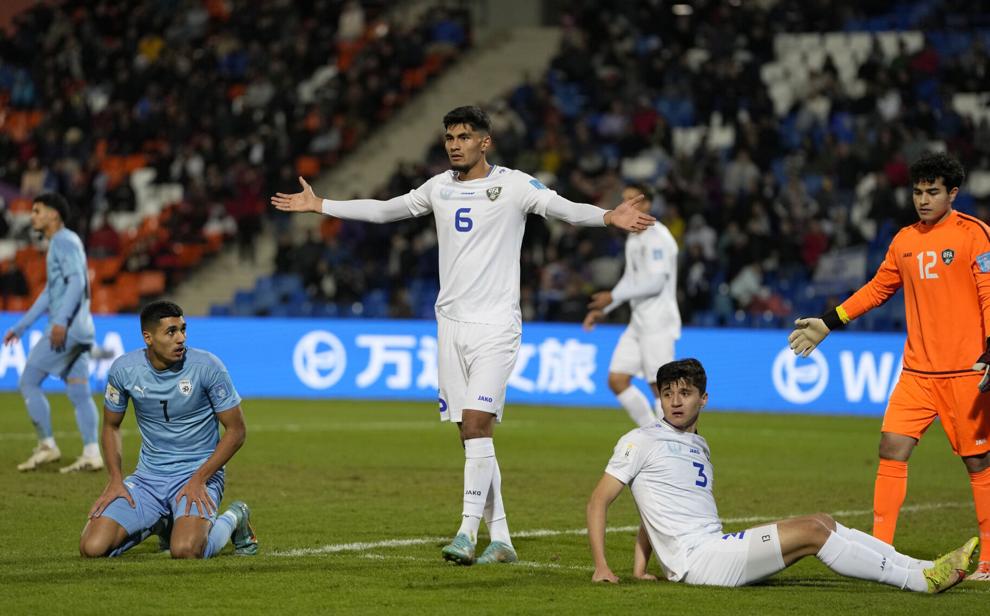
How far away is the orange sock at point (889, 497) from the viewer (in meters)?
7.96

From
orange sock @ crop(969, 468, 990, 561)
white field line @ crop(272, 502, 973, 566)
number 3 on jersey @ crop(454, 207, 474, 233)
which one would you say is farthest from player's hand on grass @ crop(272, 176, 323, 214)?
orange sock @ crop(969, 468, 990, 561)

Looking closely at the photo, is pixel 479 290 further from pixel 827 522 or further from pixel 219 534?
pixel 827 522

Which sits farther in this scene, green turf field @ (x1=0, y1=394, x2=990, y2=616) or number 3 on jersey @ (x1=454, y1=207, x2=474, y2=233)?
number 3 on jersey @ (x1=454, y1=207, x2=474, y2=233)

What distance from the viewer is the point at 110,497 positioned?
8.04 meters

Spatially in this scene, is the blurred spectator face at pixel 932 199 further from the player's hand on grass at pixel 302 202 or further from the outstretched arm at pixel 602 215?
the player's hand on grass at pixel 302 202

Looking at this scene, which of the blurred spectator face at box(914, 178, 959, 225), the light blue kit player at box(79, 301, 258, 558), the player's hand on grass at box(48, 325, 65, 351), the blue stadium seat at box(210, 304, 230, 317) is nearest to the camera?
the blurred spectator face at box(914, 178, 959, 225)

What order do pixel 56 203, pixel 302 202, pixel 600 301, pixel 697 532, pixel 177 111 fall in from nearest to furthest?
pixel 697 532
pixel 302 202
pixel 600 301
pixel 56 203
pixel 177 111

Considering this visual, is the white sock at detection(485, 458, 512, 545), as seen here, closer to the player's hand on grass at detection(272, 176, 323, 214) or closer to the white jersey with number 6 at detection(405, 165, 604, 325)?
the white jersey with number 6 at detection(405, 165, 604, 325)

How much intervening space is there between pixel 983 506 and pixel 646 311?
20.4 feet

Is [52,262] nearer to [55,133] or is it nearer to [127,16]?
[55,133]

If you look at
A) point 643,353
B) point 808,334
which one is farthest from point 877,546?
point 643,353

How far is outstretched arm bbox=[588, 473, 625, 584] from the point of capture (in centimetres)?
698

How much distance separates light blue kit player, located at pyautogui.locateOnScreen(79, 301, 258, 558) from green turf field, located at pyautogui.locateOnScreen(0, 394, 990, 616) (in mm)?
179

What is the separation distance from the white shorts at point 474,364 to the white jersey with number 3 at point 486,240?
0.07m
